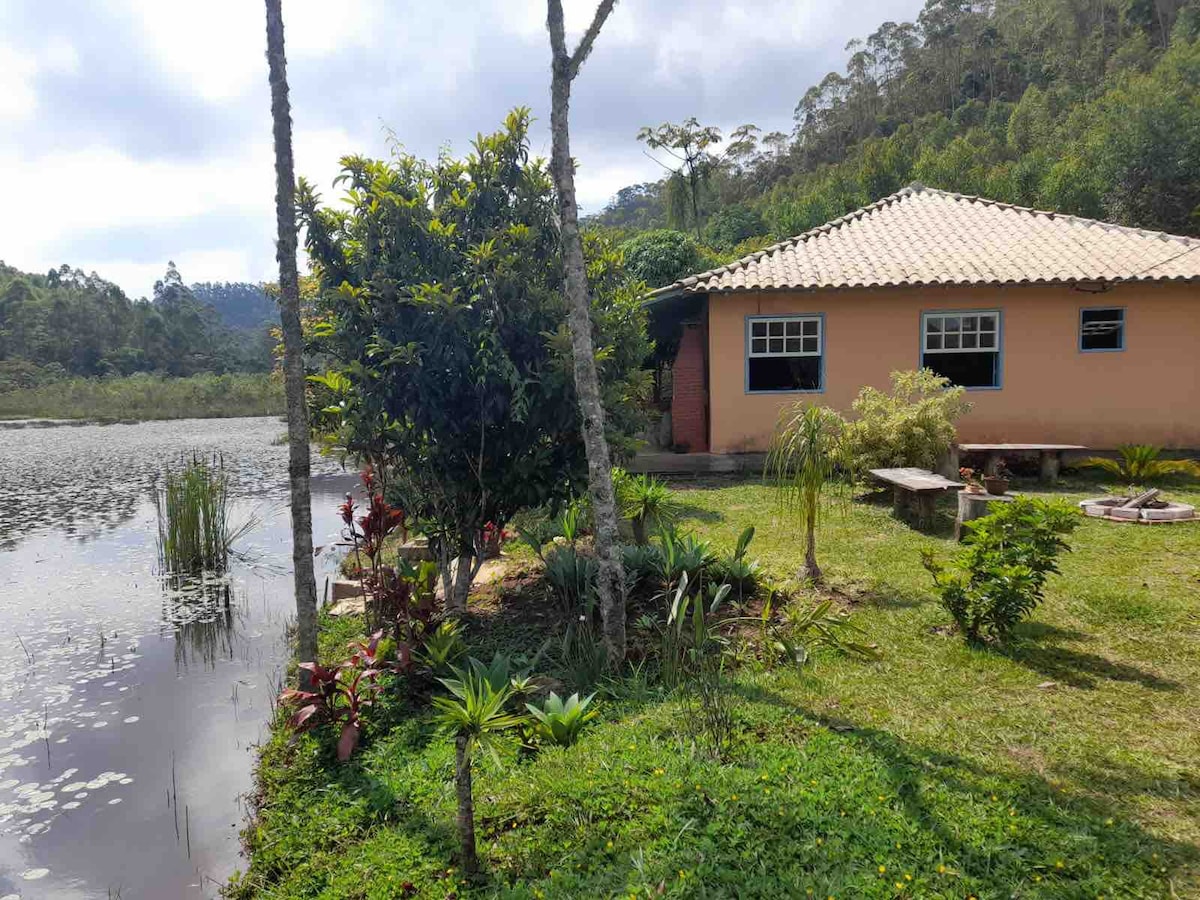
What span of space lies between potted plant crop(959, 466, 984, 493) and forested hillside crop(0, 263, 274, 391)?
163 feet

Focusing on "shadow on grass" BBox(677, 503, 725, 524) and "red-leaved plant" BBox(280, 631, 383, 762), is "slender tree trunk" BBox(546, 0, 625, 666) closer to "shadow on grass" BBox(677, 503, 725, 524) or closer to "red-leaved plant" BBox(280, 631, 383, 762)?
"red-leaved plant" BBox(280, 631, 383, 762)

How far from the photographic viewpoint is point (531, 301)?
559 centimetres

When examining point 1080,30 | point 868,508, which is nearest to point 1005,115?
point 1080,30

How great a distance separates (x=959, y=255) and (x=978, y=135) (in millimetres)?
36311

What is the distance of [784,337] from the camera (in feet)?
38.9

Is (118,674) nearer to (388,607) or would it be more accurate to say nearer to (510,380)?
(388,607)

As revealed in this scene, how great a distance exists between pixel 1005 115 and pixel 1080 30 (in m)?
17.1

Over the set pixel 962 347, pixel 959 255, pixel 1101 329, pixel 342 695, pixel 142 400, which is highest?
pixel 959 255

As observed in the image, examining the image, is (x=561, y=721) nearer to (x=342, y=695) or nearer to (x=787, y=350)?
(x=342, y=695)

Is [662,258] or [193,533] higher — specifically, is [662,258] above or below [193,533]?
above

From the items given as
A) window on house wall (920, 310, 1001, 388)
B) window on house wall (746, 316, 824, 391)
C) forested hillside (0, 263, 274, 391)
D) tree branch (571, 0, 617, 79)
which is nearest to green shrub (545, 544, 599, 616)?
tree branch (571, 0, 617, 79)

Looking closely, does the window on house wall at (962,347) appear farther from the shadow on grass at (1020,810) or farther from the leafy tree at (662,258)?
the shadow on grass at (1020,810)

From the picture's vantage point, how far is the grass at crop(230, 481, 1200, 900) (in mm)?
2742

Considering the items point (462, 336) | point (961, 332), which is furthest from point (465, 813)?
point (961, 332)
